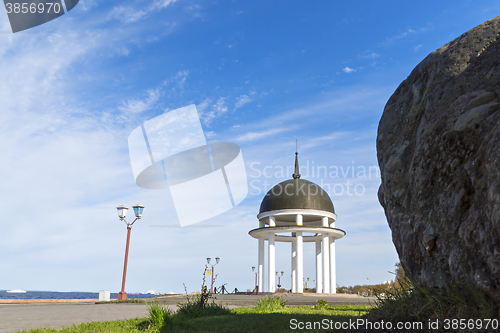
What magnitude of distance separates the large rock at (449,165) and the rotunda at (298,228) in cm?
2494

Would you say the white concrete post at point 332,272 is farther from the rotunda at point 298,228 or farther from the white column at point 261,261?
the white column at point 261,261

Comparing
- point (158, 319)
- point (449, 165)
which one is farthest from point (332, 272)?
point (449, 165)

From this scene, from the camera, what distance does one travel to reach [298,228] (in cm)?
3008

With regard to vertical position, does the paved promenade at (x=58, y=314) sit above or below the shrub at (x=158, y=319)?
below

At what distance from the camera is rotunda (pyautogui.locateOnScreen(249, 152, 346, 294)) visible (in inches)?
1211

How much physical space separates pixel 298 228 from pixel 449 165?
26.1 m

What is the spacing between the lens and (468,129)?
4.41 m

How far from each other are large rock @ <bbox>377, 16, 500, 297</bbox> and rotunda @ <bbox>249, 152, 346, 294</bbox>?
2494 centimetres

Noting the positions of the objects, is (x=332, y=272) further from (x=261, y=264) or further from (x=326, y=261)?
(x=261, y=264)

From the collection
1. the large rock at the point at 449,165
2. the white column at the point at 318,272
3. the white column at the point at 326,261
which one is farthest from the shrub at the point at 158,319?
the white column at the point at 318,272

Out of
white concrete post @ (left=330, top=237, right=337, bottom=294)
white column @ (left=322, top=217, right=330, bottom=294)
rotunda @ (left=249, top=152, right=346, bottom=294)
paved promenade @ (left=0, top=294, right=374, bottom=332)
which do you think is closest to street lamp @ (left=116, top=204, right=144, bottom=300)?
paved promenade @ (left=0, top=294, right=374, bottom=332)

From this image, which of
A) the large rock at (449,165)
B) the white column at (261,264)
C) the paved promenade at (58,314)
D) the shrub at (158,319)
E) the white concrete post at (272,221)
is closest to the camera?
the large rock at (449,165)

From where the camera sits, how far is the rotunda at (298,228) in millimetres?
30750

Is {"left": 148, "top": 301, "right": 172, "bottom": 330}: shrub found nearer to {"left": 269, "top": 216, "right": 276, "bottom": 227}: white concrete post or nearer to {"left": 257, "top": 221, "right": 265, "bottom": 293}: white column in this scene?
{"left": 269, "top": 216, "right": 276, "bottom": 227}: white concrete post
